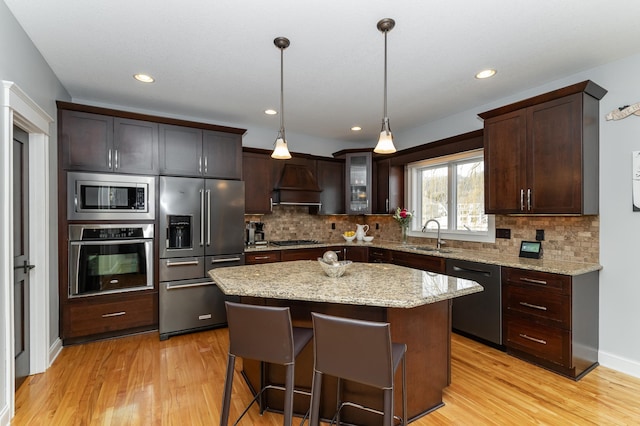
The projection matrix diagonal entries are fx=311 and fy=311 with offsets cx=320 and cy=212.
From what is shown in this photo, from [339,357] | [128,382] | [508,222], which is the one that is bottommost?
[128,382]

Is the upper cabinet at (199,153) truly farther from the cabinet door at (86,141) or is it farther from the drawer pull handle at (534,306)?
the drawer pull handle at (534,306)

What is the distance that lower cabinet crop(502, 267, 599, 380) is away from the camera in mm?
2531

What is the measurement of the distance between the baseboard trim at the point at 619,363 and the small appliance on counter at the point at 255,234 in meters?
3.79

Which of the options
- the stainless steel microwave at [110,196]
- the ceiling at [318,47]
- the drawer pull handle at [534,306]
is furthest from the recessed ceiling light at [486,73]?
the stainless steel microwave at [110,196]

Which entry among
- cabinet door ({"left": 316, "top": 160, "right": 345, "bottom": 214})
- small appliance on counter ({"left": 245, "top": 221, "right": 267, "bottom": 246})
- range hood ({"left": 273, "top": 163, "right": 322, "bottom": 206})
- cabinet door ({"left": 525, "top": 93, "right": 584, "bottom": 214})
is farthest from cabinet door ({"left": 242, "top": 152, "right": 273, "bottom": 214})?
cabinet door ({"left": 525, "top": 93, "right": 584, "bottom": 214})

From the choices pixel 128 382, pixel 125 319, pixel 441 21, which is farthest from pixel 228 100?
pixel 128 382

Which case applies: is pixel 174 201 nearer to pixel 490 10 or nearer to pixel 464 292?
pixel 464 292

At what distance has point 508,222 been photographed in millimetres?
3488

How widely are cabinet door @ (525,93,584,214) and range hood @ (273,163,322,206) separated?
279 centimetres

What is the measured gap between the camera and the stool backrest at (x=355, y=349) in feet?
4.65

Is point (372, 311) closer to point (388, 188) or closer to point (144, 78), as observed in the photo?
point (144, 78)

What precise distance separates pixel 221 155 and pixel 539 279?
11.7 ft

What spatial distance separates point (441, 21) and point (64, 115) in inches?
138

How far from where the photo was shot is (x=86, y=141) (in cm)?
319
